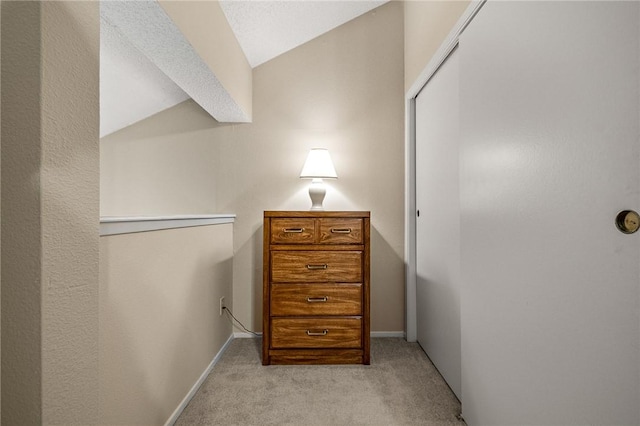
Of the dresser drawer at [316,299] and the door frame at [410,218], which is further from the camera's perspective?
the door frame at [410,218]

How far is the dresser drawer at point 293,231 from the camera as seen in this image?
2.01 metres

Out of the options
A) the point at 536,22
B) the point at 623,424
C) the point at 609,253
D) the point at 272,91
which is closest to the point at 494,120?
the point at 536,22

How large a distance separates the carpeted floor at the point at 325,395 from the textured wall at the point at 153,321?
5.9 inches

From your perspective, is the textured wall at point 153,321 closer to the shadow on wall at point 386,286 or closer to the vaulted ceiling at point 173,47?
the vaulted ceiling at point 173,47

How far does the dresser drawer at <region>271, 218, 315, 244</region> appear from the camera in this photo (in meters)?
2.01

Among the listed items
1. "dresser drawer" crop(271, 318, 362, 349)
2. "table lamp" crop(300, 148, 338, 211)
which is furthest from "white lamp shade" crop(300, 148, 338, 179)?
"dresser drawer" crop(271, 318, 362, 349)

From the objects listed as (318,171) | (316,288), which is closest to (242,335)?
(316,288)

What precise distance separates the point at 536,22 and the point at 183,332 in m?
1.73

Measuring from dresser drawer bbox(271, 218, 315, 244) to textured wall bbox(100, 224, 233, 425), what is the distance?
15.0 inches

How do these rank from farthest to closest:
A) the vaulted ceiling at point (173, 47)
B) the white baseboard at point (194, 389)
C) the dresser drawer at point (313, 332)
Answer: the dresser drawer at point (313, 332) < the white baseboard at point (194, 389) < the vaulted ceiling at point (173, 47)

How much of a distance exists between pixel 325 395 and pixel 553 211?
1295 mm

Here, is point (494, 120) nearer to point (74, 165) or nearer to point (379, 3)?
point (74, 165)

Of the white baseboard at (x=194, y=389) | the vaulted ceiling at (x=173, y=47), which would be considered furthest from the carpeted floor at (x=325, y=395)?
the vaulted ceiling at (x=173, y=47)

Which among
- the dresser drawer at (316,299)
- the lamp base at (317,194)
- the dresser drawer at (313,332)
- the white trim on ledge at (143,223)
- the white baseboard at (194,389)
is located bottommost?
the white baseboard at (194,389)
